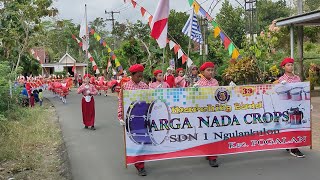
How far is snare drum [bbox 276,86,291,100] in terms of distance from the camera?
7.23 metres

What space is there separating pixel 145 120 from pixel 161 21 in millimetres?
1934

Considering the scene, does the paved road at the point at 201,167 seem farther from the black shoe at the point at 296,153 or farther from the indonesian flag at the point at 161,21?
the indonesian flag at the point at 161,21

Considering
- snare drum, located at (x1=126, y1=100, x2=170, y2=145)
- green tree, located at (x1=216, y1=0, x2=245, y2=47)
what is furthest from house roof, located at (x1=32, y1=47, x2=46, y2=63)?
snare drum, located at (x1=126, y1=100, x2=170, y2=145)

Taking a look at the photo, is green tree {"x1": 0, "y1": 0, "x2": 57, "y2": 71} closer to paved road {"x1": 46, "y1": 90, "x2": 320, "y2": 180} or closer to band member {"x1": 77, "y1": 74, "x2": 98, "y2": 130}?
band member {"x1": 77, "y1": 74, "x2": 98, "y2": 130}

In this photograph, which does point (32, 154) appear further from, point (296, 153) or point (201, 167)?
point (296, 153)

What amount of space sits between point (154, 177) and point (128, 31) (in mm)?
35047

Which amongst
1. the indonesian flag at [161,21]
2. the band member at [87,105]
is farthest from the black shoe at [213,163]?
the band member at [87,105]

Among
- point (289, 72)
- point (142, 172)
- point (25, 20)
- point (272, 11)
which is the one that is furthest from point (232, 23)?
point (142, 172)

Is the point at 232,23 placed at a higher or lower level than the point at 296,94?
higher

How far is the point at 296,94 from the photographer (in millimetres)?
7309

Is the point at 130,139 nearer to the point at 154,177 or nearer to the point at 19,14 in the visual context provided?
the point at 154,177

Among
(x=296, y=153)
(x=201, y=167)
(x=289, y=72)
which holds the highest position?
(x=289, y=72)

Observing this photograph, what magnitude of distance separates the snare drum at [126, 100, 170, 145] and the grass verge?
1.31m

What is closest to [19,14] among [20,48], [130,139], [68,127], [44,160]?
[20,48]
